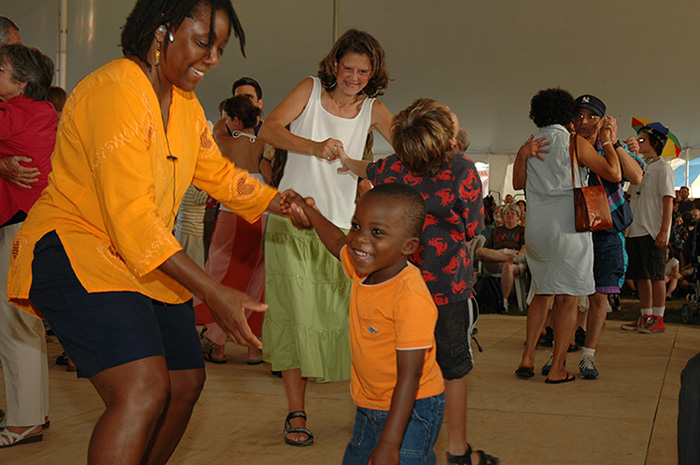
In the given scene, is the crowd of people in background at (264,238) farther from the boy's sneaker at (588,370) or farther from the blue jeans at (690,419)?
the blue jeans at (690,419)

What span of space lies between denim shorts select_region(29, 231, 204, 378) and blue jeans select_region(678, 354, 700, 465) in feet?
4.43

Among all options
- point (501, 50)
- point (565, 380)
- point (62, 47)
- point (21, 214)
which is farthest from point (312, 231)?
point (501, 50)

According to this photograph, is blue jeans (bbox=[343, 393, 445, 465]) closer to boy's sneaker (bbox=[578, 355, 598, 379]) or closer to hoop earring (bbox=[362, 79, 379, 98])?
hoop earring (bbox=[362, 79, 379, 98])

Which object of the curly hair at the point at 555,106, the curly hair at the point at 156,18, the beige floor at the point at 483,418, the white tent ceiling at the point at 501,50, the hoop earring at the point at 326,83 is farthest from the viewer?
the white tent ceiling at the point at 501,50

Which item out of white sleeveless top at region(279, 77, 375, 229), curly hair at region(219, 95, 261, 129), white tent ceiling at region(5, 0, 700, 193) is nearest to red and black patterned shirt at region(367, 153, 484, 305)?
white sleeveless top at region(279, 77, 375, 229)

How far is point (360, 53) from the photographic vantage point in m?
3.44

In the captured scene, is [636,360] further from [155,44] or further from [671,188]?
[155,44]

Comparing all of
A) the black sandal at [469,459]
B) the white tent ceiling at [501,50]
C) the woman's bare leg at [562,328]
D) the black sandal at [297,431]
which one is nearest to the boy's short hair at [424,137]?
the black sandal at [469,459]

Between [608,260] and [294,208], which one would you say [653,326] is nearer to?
[608,260]

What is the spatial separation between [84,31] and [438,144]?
400 inches

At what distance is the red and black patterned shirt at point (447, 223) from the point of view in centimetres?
303

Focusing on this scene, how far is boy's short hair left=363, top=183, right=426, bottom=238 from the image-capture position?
2.28m

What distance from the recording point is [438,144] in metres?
2.94

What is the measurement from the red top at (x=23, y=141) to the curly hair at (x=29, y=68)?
8cm
